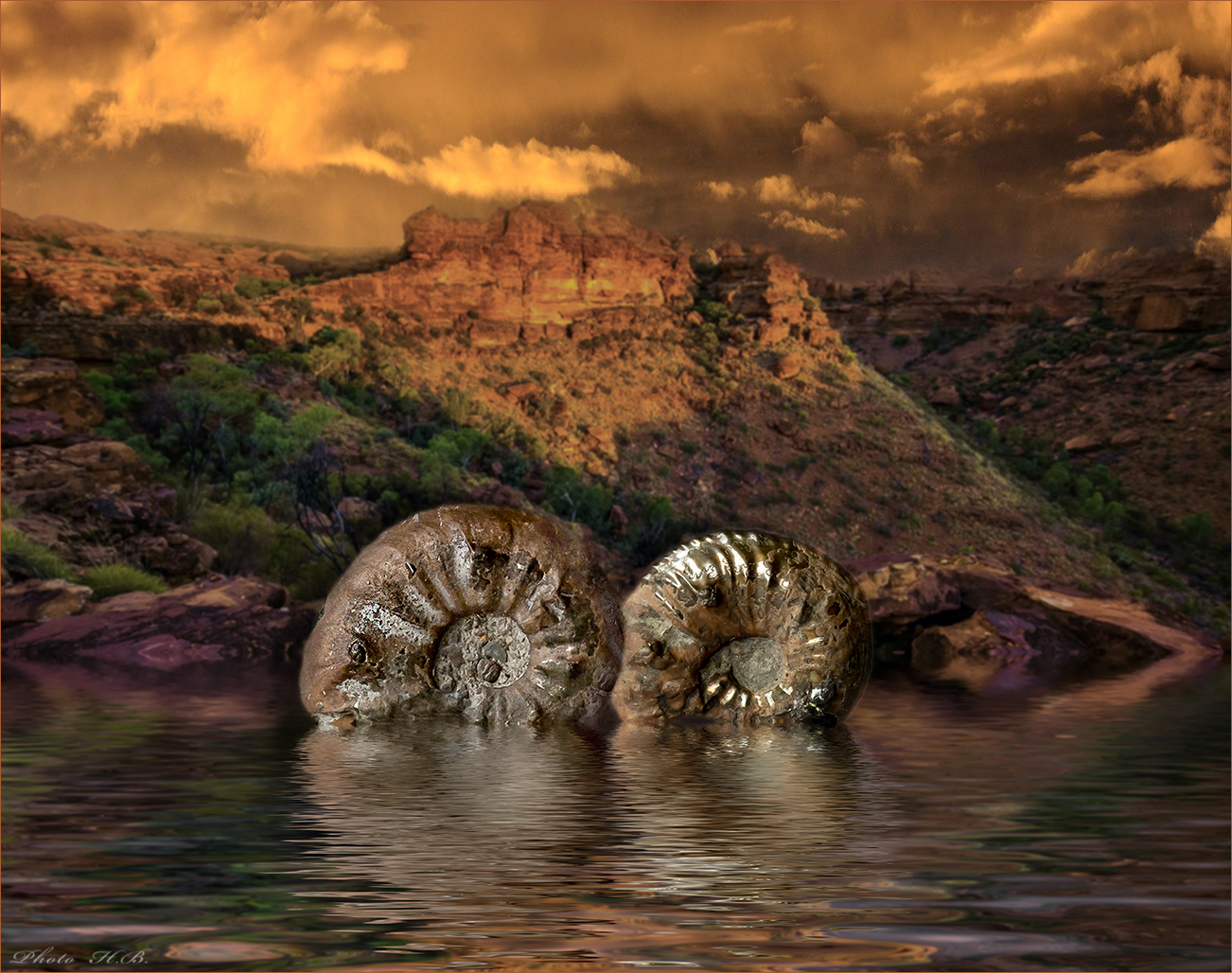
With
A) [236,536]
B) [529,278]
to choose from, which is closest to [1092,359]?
[529,278]

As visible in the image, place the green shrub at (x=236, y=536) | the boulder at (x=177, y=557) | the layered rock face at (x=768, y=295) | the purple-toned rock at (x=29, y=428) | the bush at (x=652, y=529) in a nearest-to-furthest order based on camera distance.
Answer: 1. the boulder at (x=177, y=557)
2. the green shrub at (x=236, y=536)
3. the purple-toned rock at (x=29, y=428)
4. the bush at (x=652, y=529)
5. the layered rock face at (x=768, y=295)

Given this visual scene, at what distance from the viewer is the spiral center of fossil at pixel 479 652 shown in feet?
37.6

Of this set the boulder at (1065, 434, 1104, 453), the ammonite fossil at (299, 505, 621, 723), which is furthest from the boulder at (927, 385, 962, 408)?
the ammonite fossil at (299, 505, 621, 723)

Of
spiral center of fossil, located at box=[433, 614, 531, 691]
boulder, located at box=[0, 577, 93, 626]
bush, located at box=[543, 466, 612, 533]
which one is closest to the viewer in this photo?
spiral center of fossil, located at box=[433, 614, 531, 691]

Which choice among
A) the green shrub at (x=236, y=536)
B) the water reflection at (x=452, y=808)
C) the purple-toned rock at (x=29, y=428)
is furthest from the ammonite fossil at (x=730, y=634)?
the purple-toned rock at (x=29, y=428)

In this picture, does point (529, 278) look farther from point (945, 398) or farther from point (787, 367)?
point (945, 398)

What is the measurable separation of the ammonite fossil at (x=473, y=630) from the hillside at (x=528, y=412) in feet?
72.1

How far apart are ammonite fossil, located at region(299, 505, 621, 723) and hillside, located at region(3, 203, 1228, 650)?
22.0 meters

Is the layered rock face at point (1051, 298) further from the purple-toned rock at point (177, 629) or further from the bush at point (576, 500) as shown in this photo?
the purple-toned rock at point (177, 629)

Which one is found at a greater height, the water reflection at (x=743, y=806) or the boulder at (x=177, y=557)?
the boulder at (x=177, y=557)

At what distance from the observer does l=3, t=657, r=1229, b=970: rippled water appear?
17.5ft

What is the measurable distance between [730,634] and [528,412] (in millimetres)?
53664

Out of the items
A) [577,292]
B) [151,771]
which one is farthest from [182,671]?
[577,292]

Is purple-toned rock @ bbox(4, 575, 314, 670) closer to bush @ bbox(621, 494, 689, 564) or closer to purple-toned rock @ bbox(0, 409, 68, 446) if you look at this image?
purple-toned rock @ bbox(0, 409, 68, 446)
